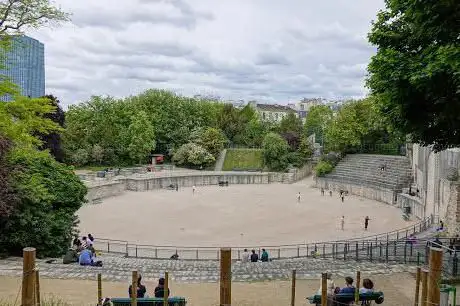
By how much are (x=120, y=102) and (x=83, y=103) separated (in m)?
6.05

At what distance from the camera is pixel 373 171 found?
54875mm

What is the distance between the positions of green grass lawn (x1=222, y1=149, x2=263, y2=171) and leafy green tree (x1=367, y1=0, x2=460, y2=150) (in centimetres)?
5281

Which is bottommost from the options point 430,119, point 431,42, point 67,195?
point 67,195

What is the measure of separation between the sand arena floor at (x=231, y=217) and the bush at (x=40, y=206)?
8.07 m

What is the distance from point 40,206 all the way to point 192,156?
4662 cm

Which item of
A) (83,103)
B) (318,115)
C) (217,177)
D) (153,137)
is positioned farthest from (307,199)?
(318,115)

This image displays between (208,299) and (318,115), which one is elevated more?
(318,115)

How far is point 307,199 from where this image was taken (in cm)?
4709

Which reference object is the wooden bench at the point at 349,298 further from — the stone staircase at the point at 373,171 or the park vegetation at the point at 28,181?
the stone staircase at the point at 373,171

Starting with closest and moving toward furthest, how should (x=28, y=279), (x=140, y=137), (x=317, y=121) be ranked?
(x=28, y=279) < (x=140, y=137) < (x=317, y=121)

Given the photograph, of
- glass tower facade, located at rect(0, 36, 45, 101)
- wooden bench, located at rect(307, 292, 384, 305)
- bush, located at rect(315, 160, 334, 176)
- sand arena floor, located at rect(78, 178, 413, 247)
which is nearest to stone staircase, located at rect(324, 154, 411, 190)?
bush, located at rect(315, 160, 334, 176)

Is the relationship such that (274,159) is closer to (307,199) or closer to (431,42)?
(307,199)

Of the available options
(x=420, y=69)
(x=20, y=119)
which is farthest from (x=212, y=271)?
(x=20, y=119)

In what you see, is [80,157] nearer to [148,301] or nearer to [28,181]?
[28,181]
